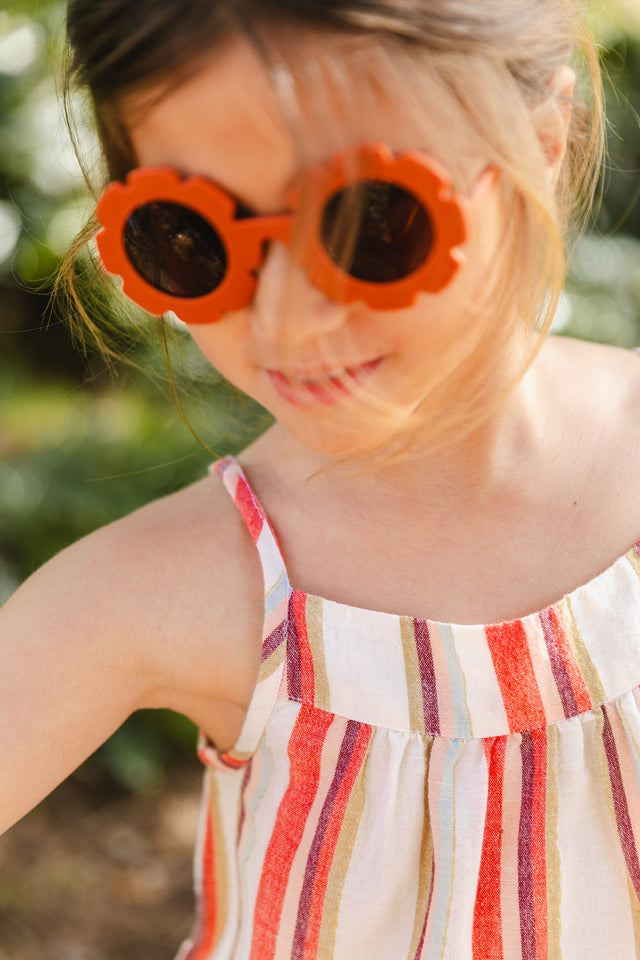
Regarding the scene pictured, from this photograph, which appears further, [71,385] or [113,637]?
[71,385]

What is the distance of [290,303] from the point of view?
0.84 meters

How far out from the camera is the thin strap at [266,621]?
1062 mm

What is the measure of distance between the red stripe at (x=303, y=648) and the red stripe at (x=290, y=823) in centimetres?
2

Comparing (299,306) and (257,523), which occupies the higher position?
(299,306)

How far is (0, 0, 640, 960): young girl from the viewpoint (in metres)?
0.84

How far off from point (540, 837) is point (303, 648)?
0.34 metres

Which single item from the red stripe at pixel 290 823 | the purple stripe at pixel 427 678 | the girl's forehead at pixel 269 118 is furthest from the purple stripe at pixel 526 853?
the girl's forehead at pixel 269 118

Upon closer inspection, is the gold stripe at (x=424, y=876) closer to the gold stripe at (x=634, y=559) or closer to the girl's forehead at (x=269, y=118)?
the gold stripe at (x=634, y=559)

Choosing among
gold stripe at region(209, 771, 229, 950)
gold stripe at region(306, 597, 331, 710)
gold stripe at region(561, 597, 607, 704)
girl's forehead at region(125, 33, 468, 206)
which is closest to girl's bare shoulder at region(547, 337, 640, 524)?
gold stripe at region(561, 597, 607, 704)

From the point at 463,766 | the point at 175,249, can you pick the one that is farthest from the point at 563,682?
the point at 175,249

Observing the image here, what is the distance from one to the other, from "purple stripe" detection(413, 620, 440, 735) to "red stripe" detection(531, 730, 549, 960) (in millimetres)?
114

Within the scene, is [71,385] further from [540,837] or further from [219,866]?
[540,837]

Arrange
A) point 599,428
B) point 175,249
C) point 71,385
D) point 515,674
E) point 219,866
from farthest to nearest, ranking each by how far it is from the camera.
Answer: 1. point 71,385
2. point 219,866
3. point 599,428
4. point 515,674
5. point 175,249

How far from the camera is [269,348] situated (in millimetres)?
908
